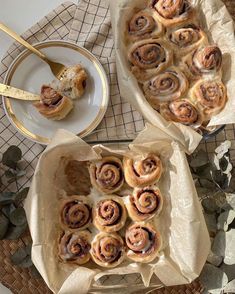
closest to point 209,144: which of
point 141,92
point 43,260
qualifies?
point 141,92

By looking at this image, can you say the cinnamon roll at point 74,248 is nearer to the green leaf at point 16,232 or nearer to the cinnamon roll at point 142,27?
the green leaf at point 16,232

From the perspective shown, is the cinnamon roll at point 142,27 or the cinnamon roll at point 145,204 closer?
the cinnamon roll at point 145,204

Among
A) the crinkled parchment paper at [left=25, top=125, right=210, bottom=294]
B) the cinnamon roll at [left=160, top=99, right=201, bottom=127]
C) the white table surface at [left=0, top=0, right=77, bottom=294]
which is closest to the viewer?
the crinkled parchment paper at [left=25, top=125, right=210, bottom=294]

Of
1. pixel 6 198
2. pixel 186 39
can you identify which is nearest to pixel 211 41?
pixel 186 39

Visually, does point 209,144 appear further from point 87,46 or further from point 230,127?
point 87,46

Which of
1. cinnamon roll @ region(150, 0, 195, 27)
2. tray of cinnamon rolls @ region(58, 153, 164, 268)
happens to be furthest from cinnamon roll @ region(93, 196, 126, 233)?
cinnamon roll @ region(150, 0, 195, 27)

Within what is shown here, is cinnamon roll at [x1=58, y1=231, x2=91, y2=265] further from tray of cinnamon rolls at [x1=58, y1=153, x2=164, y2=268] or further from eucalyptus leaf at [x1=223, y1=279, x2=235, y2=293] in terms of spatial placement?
eucalyptus leaf at [x1=223, y1=279, x2=235, y2=293]

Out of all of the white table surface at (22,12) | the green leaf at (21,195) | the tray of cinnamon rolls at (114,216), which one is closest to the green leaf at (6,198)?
the green leaf at (21,195)

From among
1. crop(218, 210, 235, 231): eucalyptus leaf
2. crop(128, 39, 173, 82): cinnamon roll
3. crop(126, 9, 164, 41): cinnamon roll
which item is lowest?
Answer: crop(218, 210, 235, 231): eucalyptus leaf
